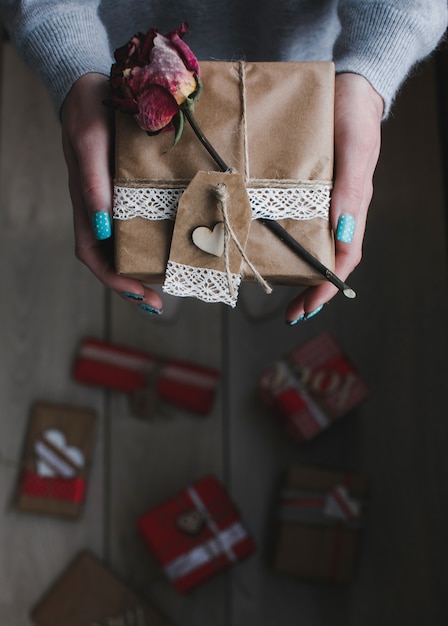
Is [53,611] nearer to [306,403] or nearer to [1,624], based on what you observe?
[1,624]

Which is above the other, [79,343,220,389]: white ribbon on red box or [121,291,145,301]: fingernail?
[121,291,145,301]: fingernail

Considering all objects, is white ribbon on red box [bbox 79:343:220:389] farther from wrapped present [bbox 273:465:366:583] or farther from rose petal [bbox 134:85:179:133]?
rose petal [bbox 134:85:179:133]

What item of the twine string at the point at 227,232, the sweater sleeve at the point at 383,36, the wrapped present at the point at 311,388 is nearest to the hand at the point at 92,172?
the twine string at the point at 227,232

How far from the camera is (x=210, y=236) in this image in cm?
54

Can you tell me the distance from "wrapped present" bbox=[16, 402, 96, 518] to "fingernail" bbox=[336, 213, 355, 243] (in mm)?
790

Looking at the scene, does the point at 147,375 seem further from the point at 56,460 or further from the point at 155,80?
the point at 155,80

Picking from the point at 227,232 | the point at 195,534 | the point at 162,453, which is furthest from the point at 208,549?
the point at 227,232

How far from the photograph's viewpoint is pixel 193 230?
1.77 ft

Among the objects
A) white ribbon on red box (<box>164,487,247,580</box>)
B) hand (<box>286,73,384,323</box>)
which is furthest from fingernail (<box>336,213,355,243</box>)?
white ribbon on red box (<box>164,487,247,580</box>)

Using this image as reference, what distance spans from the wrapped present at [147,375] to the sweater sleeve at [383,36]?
72 cm

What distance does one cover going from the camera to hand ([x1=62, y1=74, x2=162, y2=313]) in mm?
573

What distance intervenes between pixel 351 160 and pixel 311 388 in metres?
0.69

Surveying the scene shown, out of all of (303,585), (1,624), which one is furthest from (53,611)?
(303,585)

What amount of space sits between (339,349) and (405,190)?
0.37 metres
